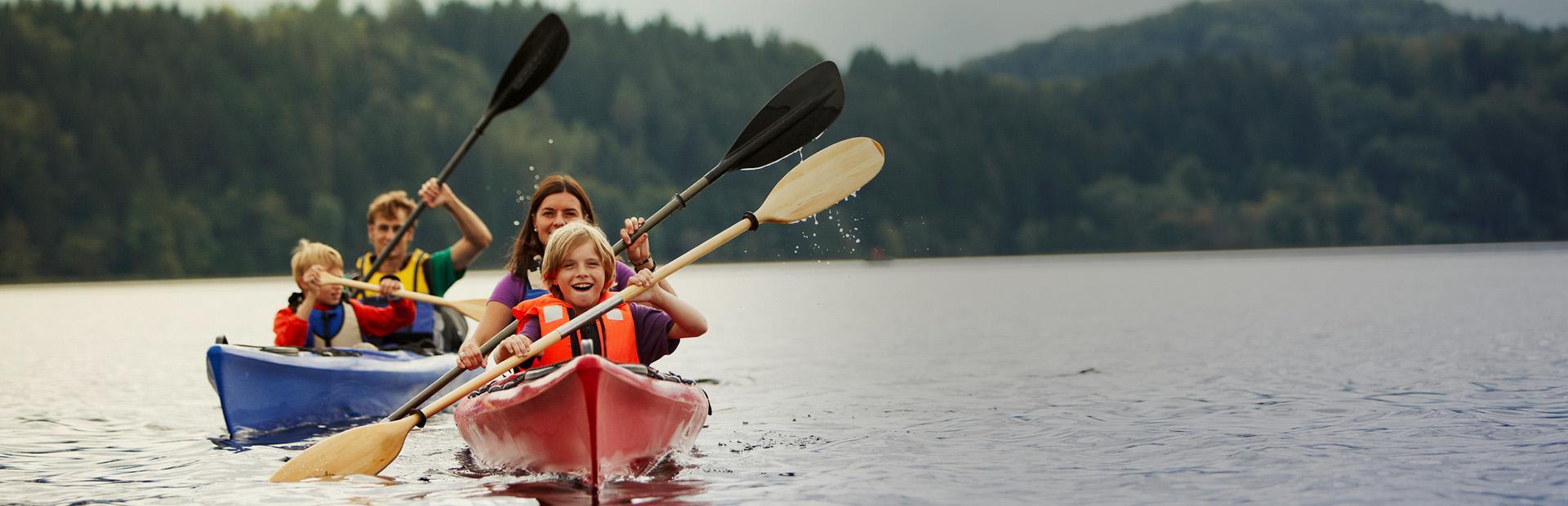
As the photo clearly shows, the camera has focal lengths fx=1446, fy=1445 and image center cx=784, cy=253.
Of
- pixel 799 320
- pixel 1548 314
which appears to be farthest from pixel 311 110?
pixel 1548 314

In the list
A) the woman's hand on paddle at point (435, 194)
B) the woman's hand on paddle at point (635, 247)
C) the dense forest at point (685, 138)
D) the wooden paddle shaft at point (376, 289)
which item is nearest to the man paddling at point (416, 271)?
the wooden paddle shaft at point (376, 289)

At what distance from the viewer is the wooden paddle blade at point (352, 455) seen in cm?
577

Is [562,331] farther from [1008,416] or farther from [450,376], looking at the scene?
[1008,416]

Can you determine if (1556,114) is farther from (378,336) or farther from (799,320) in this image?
(378,336)

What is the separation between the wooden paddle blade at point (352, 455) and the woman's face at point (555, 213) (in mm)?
964

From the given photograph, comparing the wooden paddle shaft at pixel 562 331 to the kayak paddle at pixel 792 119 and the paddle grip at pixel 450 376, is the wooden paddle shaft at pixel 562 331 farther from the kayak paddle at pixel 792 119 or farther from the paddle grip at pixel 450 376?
the kayak paddle at pixel 792 119

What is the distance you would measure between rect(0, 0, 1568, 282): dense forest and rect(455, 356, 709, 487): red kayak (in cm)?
4220

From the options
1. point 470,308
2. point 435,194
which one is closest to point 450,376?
point 435,194

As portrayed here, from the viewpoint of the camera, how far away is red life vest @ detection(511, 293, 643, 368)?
538cm

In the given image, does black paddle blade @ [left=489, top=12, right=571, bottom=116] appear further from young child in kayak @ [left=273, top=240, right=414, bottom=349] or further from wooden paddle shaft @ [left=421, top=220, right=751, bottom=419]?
wooden paddle shaft @ [left=421, top=220, right=751, bottom=419]

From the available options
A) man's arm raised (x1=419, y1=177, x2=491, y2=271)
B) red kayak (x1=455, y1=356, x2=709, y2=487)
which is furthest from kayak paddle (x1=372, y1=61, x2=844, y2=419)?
red kayak (x1=455, y1=356, x2=709, y2=487)

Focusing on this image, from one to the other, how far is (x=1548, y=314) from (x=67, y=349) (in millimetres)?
16589

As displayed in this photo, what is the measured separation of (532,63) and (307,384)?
2.48 m

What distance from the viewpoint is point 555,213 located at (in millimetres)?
6145
